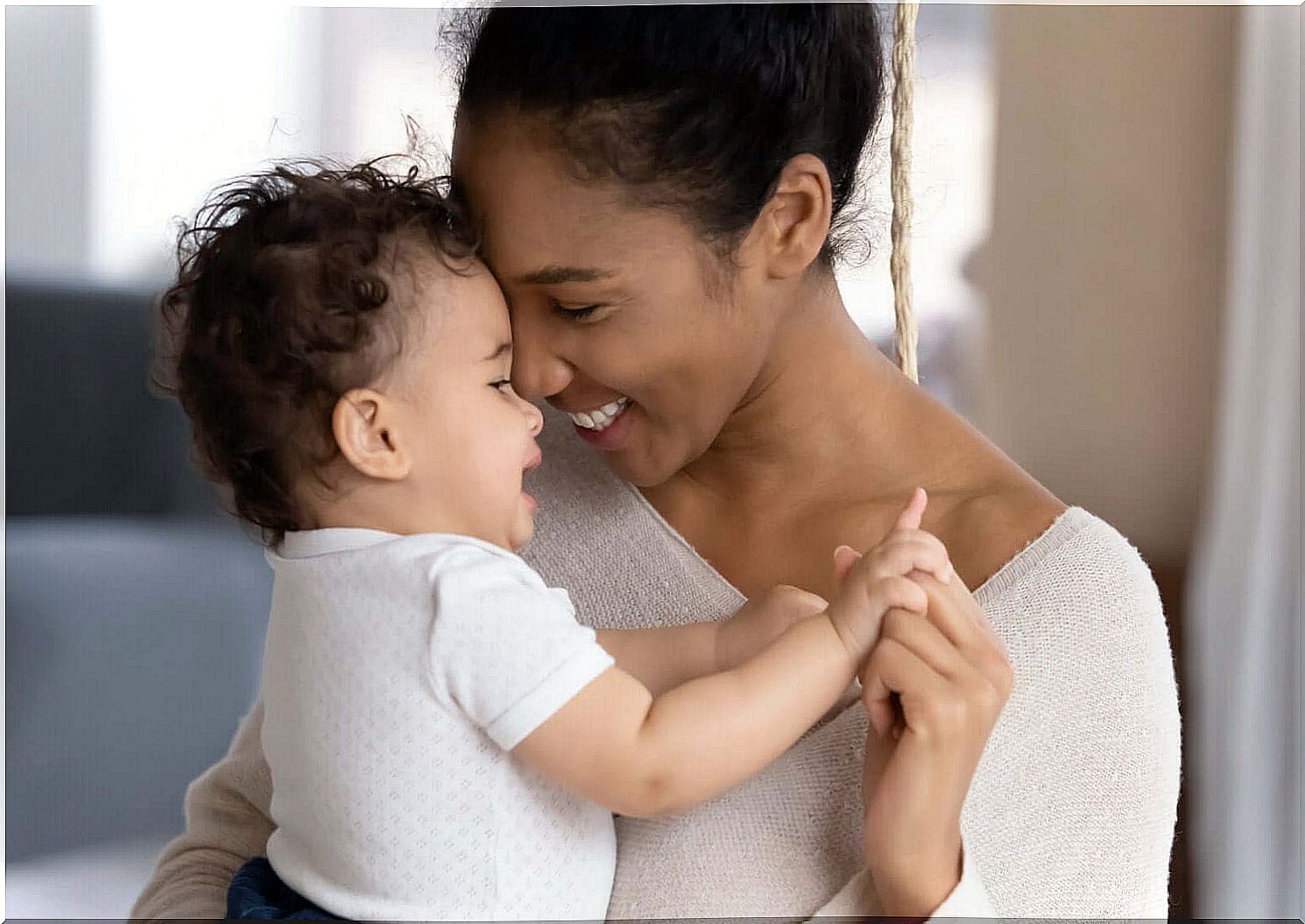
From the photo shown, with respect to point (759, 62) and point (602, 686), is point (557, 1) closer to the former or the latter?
point (759, 62)

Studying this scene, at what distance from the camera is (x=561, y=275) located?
79 centimetres

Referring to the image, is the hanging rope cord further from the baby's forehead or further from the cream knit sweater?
the baby's forehead

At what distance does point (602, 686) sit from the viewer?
67cm

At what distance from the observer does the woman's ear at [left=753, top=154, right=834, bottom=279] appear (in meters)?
0.81

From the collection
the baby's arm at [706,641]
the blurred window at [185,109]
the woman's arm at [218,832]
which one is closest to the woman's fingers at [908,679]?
the baby's arm at [706,641]

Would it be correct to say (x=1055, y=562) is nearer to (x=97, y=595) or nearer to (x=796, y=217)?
(x=796, y=217)

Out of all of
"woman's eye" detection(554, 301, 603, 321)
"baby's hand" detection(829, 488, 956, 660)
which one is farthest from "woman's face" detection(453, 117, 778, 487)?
"baby's hand" detection(829, 488, 956, 660)

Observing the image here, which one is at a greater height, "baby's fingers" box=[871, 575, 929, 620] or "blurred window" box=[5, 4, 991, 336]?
"blurred window" box=[5, 4, 991, 336]

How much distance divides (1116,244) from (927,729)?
44 cm

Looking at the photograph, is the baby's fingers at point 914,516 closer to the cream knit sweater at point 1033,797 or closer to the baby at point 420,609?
the baby at point 420,609

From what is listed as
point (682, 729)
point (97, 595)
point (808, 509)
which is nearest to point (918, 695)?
point (682, 729)

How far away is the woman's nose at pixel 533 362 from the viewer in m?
0.82

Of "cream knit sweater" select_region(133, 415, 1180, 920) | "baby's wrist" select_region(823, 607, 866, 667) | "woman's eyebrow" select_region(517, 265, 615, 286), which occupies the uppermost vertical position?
"woman's eyebrow" select_region(517, 265, 615, 286)

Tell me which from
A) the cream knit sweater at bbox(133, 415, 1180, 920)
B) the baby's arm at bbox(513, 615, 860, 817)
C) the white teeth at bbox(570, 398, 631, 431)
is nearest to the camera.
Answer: the baby's arm at bbox(513, 615, 860, 817)
